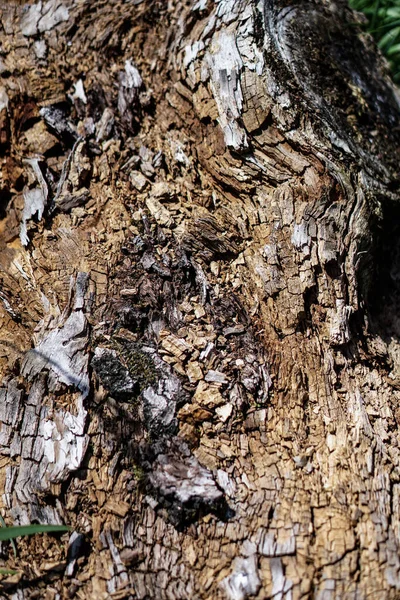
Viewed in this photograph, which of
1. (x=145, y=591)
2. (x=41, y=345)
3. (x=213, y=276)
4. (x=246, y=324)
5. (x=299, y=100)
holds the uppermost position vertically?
(x=299, y=100)

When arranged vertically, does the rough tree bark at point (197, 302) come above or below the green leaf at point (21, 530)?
above

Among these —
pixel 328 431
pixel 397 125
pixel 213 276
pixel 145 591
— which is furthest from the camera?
pixel 397 125

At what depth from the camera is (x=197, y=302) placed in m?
1.93

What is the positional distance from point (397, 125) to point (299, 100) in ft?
2.47

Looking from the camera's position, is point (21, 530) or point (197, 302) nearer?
point (21, 530)

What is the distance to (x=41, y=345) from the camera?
1.84 meters

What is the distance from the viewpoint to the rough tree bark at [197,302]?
1555 millimetres

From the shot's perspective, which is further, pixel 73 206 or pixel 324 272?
pixel 73 206

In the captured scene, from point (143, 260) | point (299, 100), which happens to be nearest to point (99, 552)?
point (143, 260)

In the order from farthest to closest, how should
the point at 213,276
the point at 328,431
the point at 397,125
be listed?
the point at 397,125
the point at 213,276
the point at 328,431

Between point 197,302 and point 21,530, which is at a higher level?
point 197,302

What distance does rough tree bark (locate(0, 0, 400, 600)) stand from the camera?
1555 mm

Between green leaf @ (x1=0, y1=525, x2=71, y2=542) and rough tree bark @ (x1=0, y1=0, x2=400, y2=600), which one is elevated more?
rough tree bark @ (x1=0, y1=0, x2=400, y2=600)

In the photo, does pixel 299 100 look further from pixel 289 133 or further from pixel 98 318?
pixel 98 318
